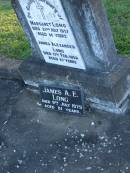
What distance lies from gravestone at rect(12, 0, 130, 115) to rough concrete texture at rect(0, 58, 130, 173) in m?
0.14

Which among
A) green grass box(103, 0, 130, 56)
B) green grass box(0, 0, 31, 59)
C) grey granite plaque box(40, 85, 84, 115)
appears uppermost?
grey granite plaque box(40, 85, 84, 115)

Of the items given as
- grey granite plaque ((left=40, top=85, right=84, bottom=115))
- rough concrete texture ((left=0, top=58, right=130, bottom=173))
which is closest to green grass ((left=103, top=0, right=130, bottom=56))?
grey granite plaque ((left=40, top=85, right=84, bottom=115))

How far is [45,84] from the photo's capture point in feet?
15.8

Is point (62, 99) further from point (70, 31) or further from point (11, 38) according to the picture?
point (11, 38)

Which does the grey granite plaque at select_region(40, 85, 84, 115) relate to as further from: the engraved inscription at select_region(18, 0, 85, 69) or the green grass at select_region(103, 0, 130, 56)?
the green grass at select_region(103, 0, 130, 56)

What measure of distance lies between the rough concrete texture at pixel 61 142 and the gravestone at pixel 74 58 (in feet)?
0.47

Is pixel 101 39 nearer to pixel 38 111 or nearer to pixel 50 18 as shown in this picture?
pixel 50 18

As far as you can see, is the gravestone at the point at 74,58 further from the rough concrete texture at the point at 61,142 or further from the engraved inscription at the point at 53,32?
the rough concrete texture at the point at 61,142

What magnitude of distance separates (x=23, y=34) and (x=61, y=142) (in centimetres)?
255

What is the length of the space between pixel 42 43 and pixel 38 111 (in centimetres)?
76

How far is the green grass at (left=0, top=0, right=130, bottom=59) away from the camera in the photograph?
5742 millimetres

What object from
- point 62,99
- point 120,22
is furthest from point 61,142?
point 120,22

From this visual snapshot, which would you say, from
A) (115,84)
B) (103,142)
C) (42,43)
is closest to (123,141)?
(103,142)

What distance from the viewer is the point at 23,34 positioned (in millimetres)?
6480
